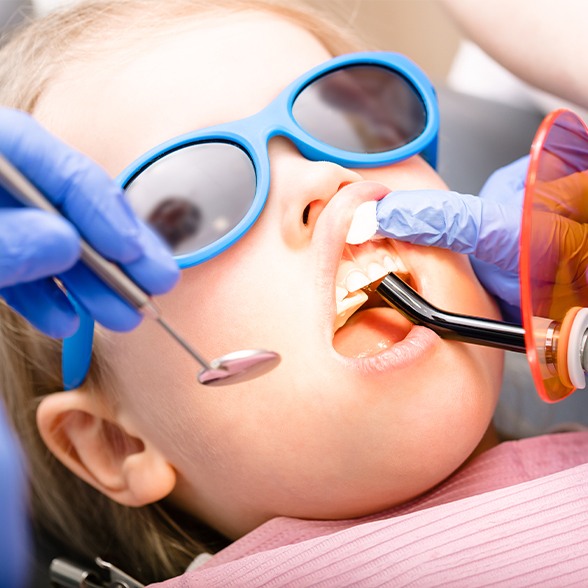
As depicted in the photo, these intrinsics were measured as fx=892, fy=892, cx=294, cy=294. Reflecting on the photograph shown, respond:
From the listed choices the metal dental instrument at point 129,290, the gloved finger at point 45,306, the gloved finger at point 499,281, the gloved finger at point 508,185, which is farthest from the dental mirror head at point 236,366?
the gloved finger at point 508,185

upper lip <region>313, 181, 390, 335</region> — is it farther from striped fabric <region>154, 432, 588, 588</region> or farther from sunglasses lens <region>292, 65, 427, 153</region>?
striped fabric <region>154, 432, 588, 588</region>

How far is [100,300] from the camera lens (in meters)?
0.72

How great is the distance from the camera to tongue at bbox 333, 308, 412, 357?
35.7 inches

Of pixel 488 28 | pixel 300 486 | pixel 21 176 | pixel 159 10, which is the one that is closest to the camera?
pixel 21 176

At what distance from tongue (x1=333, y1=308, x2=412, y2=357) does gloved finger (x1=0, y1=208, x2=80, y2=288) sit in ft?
1.12

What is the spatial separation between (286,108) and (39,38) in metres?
0.36

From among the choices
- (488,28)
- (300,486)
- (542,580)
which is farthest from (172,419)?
(488,28)

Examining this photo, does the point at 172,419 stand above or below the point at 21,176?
below

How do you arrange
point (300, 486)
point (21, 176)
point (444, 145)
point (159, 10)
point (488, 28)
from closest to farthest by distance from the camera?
1. point (21, 176)
2. point (300, 486)
3. point (159, 10)
4. point (488, 28)
5. point (444, 145)

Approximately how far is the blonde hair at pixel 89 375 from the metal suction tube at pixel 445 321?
33 cm

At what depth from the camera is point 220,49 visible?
0.97 m

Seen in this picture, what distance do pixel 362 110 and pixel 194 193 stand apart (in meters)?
0.25

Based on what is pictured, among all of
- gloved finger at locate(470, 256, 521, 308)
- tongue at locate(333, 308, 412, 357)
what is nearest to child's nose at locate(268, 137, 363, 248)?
tongue at locate(333, 308, 412, 357)

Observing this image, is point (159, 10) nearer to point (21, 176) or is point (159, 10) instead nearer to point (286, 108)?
point (286, 108)
